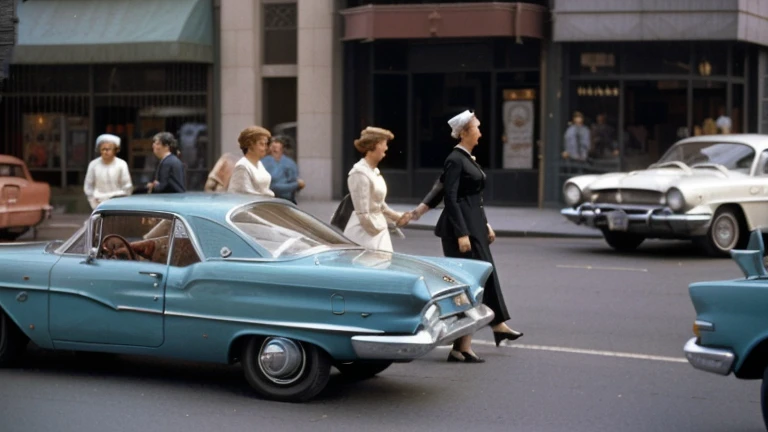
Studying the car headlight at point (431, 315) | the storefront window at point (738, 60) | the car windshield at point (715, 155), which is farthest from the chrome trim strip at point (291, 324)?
the storefront window at point (738, 60)

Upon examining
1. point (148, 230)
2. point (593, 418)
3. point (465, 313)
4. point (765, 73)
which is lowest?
point (593, 418)

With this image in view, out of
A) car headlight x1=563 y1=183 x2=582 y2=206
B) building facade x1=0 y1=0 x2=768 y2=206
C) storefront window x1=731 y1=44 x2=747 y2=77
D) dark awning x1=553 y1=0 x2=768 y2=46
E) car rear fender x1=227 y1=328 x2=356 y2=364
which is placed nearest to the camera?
car rear fender x1=227 y1=328 x2=356 y2=364

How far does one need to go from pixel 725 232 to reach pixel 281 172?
6.25 m

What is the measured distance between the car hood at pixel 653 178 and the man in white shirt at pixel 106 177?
260 inches

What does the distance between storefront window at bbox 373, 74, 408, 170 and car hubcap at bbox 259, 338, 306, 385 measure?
18.2 metres

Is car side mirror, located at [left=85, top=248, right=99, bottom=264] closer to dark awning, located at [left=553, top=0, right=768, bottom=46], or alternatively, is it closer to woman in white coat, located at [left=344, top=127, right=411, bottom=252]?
woman in white coat, located at [left=344, top=127, right=411, bottom=252]

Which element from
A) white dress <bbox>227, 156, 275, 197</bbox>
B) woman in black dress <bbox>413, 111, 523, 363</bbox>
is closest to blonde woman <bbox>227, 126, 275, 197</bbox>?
white dress <bbox>227, 156, 275, 197</bbox>

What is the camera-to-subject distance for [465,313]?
8.15 meters

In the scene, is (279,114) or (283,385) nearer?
(283,385)

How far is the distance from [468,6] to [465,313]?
16.5m

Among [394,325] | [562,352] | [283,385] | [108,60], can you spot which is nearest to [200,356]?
[283,385]

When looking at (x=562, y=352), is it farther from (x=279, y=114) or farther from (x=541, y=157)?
(x=279, y=114)

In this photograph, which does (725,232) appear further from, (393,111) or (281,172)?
(393,111)

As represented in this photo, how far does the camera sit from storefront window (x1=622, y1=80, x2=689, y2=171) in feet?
79.9
